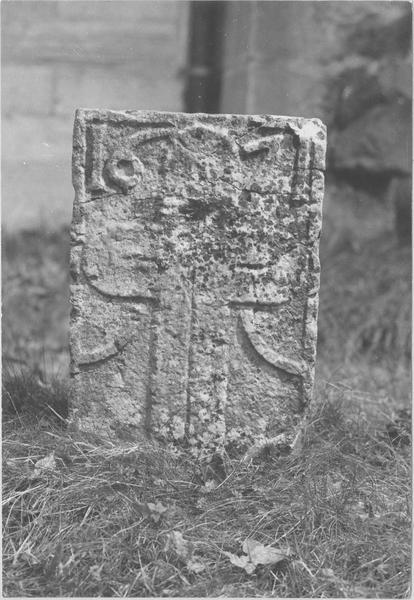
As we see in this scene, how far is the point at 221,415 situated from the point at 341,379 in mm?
1099

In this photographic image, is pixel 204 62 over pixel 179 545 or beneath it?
over

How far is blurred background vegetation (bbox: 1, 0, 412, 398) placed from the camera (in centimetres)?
501

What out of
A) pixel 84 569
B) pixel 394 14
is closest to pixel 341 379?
pixel 84 569

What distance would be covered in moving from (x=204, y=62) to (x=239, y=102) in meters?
0.74

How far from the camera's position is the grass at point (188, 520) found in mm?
2176

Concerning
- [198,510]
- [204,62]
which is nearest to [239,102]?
[204,62]

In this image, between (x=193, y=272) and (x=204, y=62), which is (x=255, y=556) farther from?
(x=204, y=62)

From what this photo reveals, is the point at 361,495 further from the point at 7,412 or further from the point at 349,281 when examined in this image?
the point at 349,281

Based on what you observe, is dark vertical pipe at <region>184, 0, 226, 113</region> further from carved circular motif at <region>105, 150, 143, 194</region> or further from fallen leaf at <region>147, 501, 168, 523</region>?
fallen leaf at <region>147, 501, 168, 523</region>

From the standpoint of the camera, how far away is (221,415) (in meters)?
2.70

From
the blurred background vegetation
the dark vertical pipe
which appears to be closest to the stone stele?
the blurred background vegetation

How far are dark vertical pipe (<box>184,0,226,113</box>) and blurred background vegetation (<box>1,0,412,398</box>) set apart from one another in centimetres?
1

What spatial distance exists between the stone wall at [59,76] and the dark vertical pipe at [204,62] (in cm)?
15

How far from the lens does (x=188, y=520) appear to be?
236 cm
